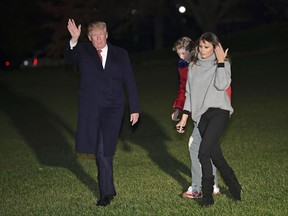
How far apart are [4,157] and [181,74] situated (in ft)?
18.5

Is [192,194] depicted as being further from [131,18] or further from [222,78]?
[131,18]

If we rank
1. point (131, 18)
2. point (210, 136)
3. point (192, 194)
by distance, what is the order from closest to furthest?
point (210, 136), point (192, 194), point (131, 18)

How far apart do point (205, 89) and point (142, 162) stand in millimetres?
4249

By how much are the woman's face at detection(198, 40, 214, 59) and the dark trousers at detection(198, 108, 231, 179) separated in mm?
587

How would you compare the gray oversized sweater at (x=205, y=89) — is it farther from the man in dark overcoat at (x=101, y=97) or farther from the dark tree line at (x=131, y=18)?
the dark tree line at (x=131, y=18)

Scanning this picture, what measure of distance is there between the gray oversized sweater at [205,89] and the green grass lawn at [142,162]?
1055 millimetres

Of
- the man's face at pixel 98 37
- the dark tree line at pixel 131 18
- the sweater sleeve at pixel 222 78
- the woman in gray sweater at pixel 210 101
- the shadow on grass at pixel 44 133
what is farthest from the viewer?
the dark tree line at pixel 131 18

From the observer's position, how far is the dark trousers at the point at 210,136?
8.63m

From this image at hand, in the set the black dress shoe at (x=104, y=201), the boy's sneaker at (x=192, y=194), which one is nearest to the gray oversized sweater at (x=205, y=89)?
the boy's sneaker at (x=192, y=194)

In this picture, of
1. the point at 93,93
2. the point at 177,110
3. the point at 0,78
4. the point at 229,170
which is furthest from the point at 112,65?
the point at 0,78

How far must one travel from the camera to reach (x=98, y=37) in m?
9.01

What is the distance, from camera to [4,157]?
1436cm

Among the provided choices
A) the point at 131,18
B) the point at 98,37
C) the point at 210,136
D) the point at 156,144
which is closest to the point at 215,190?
the point at 210,136

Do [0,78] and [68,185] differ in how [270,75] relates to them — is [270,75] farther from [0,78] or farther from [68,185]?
[68,185]
